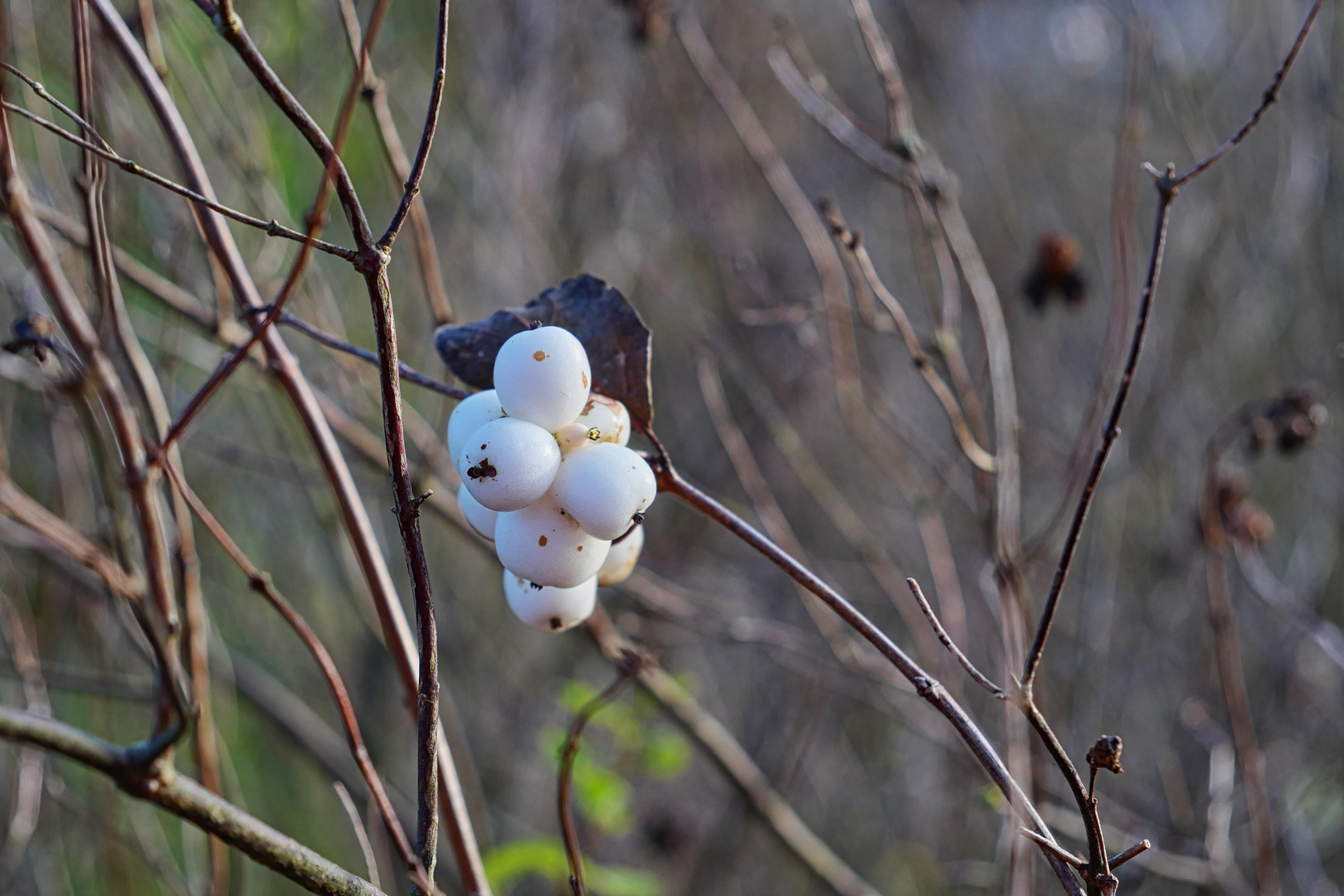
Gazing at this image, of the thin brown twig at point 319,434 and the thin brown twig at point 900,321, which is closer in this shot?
the thin brown twig at point 319,434

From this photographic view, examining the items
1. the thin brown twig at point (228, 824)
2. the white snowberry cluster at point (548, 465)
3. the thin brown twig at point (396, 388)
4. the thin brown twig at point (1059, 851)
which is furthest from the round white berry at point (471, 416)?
the thin brown twig at point (1059, 851)

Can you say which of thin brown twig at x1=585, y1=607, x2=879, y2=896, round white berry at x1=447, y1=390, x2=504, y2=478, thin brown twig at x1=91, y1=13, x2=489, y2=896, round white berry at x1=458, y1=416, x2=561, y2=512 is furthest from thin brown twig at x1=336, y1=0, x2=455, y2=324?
thin brown twig at x1=585, y1=607, x2=879, y2=896

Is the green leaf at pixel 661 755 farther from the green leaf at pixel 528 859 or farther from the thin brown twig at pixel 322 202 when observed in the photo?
the thin brown twig at pixel 322 202

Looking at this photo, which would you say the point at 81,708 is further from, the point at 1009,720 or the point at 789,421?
the point at 1009,720

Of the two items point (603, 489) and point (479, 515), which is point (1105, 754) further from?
point (479, 515)

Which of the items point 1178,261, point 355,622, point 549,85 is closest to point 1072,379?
point 1178,261

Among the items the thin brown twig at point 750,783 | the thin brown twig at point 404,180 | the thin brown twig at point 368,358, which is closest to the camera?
the thin brown twig at point 368,358
